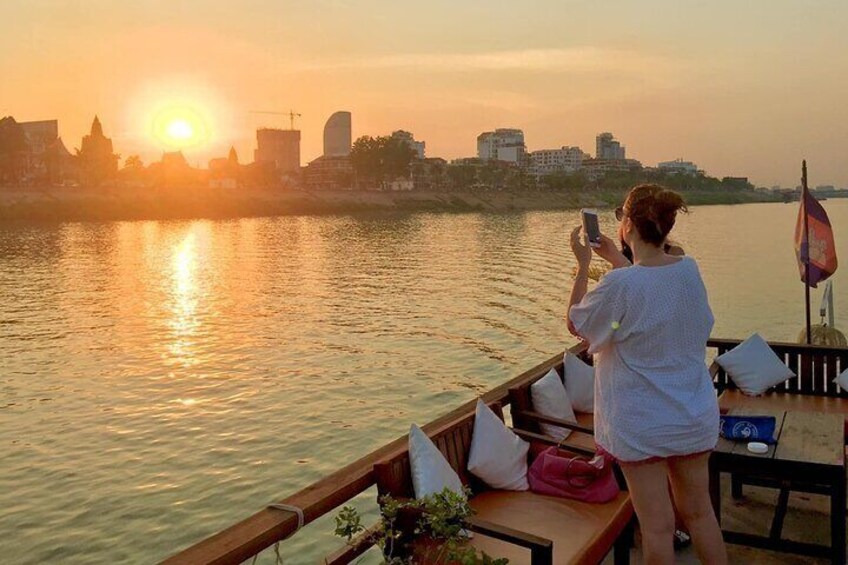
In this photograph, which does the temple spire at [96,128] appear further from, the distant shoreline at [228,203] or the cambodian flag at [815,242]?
the cambodian flag at [815,242]

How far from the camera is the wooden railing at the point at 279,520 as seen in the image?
2998 mm

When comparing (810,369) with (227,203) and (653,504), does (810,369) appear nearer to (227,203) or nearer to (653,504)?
(653,504)

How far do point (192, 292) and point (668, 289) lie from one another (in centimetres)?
2714

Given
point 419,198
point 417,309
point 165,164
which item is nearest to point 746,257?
point 417,309

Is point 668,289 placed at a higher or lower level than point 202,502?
higher

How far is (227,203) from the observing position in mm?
107312

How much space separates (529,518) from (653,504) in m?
1.23

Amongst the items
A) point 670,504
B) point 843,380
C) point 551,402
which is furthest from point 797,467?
point 843,380

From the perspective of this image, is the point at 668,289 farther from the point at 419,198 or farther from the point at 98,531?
the point at 419,198

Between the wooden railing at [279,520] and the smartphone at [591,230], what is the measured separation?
156 centimetres

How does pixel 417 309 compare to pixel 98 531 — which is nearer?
pixel 98 531

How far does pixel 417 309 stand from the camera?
23.1 m

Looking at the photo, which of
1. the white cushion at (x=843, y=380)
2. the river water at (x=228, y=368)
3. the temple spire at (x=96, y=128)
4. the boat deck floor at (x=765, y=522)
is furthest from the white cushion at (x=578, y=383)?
the temple spire at (x=96, y=128)

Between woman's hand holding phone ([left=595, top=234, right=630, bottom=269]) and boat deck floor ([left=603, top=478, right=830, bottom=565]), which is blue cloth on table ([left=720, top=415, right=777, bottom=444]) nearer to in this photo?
boat deck floor ([left=603, top=478, right=830, bottom=565])
